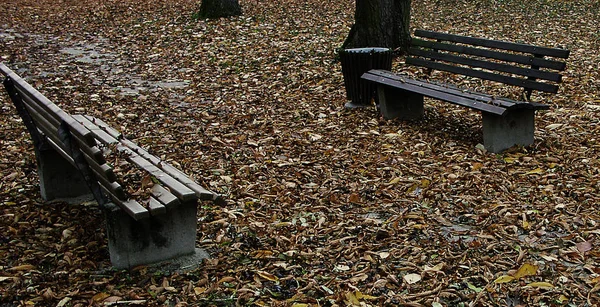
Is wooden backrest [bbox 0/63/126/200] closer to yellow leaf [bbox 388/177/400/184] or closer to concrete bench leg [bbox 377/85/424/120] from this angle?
yellow leaf [bbox 388/177/400/184]

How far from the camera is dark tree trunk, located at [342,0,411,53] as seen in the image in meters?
9.13

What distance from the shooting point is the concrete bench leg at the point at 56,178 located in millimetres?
4973

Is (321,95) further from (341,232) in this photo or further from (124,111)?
(341,232)

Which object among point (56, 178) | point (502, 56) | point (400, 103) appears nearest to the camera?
point (56, 178)

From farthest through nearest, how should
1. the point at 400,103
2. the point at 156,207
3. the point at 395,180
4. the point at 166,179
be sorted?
the point at 400,103 → the point at 395,180 → the point at 166,179 → the point at 156,207

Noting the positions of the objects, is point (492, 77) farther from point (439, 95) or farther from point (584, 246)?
point (584, 246)

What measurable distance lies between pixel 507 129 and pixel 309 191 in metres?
2.02

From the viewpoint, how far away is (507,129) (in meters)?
6.01

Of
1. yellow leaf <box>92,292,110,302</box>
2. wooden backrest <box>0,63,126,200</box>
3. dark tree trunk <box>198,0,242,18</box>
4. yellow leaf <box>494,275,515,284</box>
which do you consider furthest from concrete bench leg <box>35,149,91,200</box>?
dark tree trunk <box>198,0,242,18</box>

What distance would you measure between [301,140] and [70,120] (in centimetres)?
319

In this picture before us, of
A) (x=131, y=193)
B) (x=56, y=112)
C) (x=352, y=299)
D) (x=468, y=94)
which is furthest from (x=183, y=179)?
(x=468, y=94)

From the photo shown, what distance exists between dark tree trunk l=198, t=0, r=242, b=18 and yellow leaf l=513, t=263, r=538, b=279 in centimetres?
993

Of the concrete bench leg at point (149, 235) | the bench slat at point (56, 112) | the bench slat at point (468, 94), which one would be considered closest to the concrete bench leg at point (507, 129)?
the bench slat at point (468, 94)

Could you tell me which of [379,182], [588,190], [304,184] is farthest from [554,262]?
[304,184]
